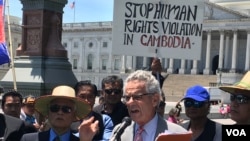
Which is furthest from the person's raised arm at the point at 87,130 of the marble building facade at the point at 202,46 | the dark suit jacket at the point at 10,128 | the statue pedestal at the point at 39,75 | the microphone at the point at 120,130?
the marble building facade at the point at 202,46

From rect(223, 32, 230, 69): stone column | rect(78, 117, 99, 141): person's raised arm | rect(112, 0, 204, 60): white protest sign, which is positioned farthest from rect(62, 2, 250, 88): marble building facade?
rect(78, 117, 99, 141): person's raised arm

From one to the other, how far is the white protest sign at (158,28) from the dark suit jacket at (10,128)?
2.30 m

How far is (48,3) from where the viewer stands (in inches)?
478

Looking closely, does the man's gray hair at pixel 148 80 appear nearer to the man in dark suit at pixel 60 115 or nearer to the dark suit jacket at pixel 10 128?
the man in dark suit at pixel 60 115

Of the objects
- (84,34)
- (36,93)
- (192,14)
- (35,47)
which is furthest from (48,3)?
(84,34)

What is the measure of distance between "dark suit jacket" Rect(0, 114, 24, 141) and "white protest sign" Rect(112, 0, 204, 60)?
2298 mm

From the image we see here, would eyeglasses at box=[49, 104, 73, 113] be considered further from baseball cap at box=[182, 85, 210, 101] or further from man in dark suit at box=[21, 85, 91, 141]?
baseball cap at box=[182, 85, 210, 101]

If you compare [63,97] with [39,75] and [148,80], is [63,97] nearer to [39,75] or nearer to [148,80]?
[148,80]

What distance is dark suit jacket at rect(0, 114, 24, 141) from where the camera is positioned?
489 cm

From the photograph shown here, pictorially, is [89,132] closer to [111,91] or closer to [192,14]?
[111,91]

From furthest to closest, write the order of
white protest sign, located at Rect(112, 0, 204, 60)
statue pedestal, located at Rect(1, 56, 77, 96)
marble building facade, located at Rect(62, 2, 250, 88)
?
1. marble building facade, located at Rect(62, 2, 250, 88)
2. statue pedestal, located at Rect(1, 56, 77, 96)
3. white protest sign, located at Rect(112, 0, 204, 60)

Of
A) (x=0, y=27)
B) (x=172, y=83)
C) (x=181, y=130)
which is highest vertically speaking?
(x=0, y=27)

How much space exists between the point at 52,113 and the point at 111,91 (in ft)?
4.75

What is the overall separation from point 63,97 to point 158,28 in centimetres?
326
